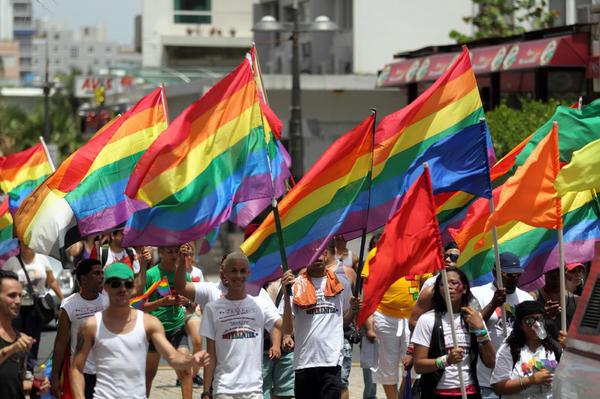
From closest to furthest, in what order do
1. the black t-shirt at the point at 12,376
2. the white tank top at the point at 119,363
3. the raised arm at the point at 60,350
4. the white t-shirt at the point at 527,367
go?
the black t-shirt at the point at 12,376, the white tank top at the point at 119,363, the white t-shirt at the point at 527,367, the raised arm at the point at 60,350

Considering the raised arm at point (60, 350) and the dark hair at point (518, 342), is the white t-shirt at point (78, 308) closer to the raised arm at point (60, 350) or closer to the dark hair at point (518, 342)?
the raised arm at point (60, 350)

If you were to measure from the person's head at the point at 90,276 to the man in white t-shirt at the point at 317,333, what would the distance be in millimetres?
1687

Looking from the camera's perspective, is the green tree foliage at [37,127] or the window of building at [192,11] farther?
the green tree foliage at [37,127]

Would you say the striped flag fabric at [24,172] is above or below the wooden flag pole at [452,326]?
above

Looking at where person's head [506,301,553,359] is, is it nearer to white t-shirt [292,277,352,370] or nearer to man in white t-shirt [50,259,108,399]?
white t-shirt [292,277,352,370]

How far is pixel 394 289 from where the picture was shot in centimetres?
1298

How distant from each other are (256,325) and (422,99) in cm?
238

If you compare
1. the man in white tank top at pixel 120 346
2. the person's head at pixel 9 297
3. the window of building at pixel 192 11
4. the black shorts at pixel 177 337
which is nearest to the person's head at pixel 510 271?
the man in white tank top at pixel 120 346

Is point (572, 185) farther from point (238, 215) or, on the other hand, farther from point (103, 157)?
point (103, 157)

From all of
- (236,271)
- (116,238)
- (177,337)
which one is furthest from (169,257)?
(236,271)

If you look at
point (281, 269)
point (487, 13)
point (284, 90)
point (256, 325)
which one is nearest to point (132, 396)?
point (256, 325)

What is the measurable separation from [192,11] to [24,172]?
2009 inches

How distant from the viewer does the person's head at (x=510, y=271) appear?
34.7 ft

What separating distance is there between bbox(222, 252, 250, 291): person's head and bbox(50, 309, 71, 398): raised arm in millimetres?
1220
